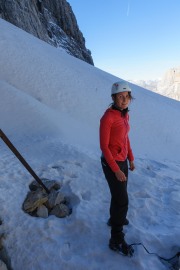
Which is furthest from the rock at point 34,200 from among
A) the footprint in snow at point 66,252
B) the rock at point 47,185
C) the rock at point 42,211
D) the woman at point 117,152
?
the woman at point 117,152

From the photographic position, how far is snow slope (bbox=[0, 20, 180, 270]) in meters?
4.50

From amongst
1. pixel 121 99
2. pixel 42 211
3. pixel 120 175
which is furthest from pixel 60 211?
pixel 121 99

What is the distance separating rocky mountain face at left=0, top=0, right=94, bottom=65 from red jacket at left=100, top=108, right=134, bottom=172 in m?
38.8

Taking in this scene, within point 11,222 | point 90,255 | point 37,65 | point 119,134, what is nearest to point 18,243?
point 11,222

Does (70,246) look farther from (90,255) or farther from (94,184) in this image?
(94,184)

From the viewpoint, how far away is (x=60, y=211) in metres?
5.37

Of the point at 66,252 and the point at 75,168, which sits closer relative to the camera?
the point at 66,252

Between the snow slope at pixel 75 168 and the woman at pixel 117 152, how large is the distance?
1.18 feet

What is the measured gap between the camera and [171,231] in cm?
495

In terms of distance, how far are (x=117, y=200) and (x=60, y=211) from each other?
1.56 m

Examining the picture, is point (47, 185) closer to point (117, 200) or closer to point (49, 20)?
point (117, 200)

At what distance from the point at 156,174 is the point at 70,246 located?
158 inches

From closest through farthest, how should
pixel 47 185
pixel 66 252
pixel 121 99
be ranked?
pixel 121 99, pixel 66 252, pixel 47 185

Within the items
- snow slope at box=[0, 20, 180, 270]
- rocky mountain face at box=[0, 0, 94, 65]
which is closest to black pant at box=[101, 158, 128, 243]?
snow slope at box=[0, 20, 180, 270]
